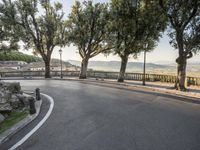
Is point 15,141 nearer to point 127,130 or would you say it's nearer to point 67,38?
point 127,130

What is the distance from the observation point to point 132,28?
22219 millimetres

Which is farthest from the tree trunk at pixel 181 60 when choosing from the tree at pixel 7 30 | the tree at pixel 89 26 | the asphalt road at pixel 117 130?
the tree at pixel 7 30

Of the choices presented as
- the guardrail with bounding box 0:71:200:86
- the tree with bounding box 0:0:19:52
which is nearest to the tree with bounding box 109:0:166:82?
the guardrail with bounding box 0:71:200:86

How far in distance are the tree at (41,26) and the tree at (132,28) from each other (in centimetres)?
1064

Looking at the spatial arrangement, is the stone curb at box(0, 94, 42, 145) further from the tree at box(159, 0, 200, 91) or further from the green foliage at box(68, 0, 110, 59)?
the green foliage at box(68, 0, 110, 59)

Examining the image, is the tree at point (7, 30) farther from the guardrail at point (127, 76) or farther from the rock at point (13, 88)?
the rock at point (13, 88)

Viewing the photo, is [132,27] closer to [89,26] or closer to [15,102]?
[89,26]

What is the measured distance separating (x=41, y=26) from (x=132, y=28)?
15664 mm

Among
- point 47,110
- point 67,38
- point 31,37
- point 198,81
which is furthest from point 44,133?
point 31,37

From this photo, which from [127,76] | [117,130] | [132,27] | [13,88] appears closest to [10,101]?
[13,88]

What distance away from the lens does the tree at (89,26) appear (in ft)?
88.4

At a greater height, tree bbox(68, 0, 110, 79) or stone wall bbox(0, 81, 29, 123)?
tree bbox(68, 0, 110, 79)

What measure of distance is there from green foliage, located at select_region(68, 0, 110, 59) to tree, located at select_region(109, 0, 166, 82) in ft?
10.5

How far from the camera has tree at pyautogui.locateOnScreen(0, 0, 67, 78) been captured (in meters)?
29.0
